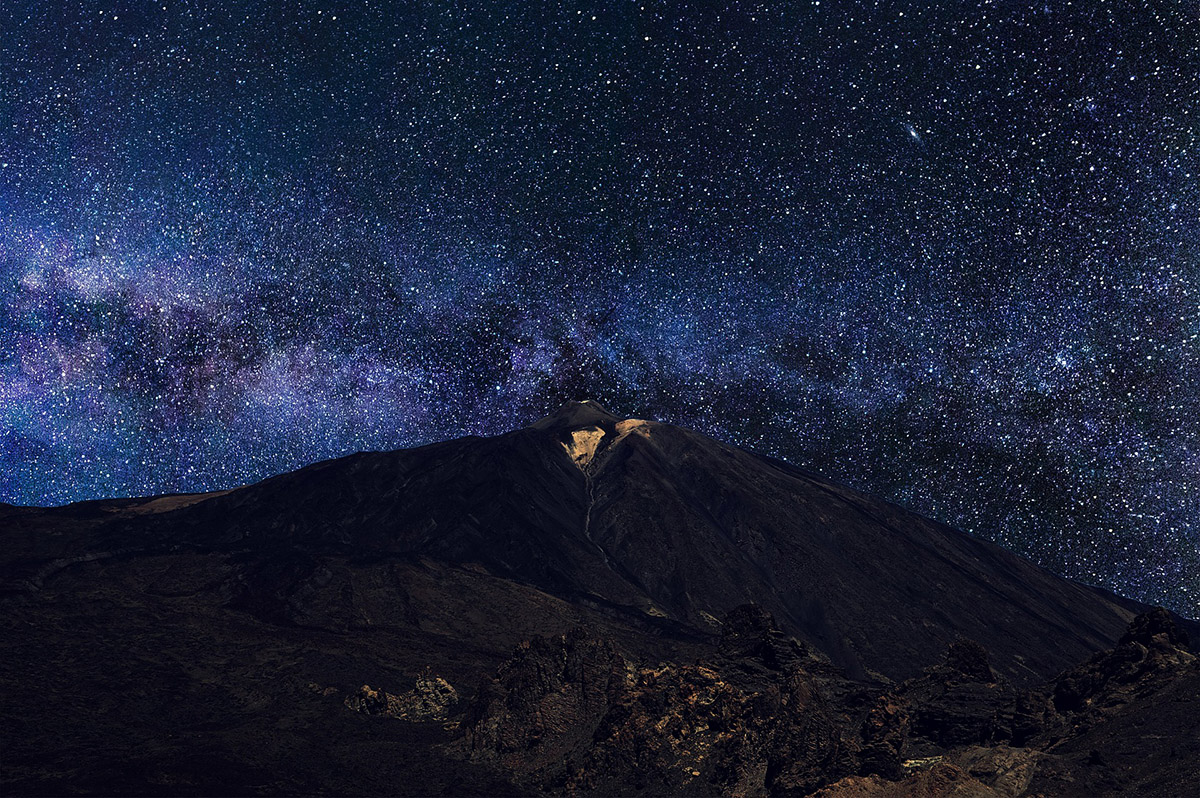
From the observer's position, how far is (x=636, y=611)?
269 ft

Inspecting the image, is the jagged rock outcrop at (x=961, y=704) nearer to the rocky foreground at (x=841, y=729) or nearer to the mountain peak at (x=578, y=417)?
the rocky foreground at (x=841, y=729)

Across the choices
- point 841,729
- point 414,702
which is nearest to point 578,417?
point 414,702

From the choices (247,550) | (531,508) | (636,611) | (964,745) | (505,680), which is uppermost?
(531,508)

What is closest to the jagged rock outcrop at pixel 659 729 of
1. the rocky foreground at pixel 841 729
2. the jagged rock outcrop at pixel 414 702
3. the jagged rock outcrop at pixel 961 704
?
the rocky foreground at pixel 841 729

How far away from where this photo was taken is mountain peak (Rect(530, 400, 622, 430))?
140000 millimetres

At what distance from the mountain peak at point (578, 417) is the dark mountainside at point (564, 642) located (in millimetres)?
1680

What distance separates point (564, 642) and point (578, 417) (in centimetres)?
10039

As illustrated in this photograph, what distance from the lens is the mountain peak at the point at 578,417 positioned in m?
140

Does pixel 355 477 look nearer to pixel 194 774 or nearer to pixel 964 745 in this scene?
pixel 194 774

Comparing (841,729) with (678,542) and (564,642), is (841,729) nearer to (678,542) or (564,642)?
(564,642)

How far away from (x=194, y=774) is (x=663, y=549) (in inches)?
2687

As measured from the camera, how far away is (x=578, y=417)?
143 m

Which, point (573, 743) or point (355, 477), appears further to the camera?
point (355, 477)

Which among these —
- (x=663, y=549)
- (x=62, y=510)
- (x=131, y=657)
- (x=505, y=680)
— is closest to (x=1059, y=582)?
(x=663, y=549)
